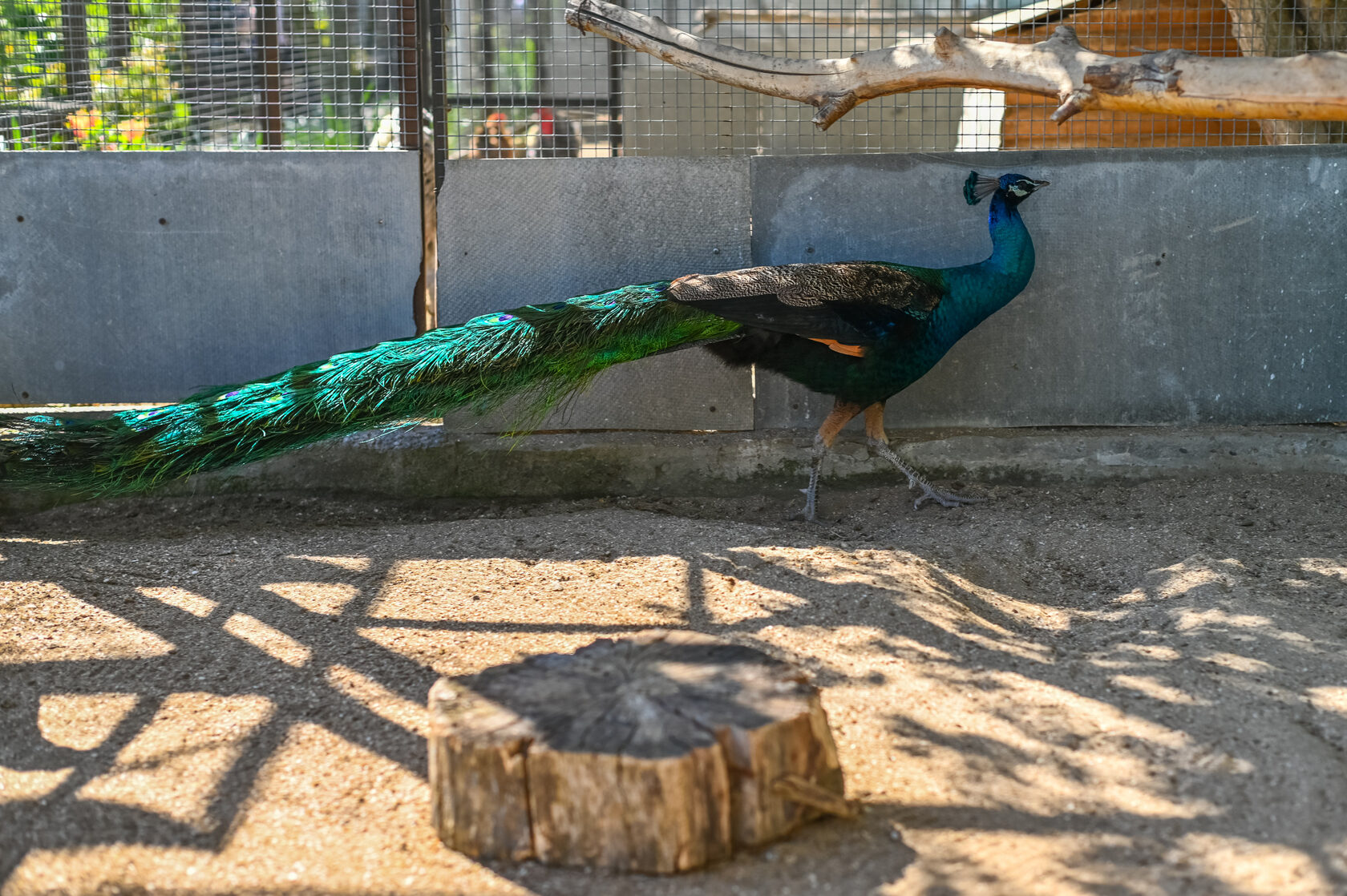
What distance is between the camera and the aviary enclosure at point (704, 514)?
247 cm

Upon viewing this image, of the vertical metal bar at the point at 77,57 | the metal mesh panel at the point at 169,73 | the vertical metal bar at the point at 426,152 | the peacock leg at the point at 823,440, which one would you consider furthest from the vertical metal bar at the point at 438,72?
the peacock leg at the point at 823,440

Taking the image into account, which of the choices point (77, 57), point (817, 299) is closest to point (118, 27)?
point (77, 57)

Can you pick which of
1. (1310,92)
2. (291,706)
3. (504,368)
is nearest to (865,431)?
(504,368)

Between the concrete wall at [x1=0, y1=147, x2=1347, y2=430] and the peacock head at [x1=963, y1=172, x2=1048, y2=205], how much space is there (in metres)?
0.37

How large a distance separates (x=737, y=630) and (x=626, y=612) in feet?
1.39

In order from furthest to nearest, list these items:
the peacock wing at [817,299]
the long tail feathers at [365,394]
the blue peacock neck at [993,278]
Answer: the blue peacock neck at [993,278]
the peacock wing at [817,299]
the long tail feathers at [365,394]

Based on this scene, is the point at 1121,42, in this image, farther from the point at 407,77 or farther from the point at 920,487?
the point at 407,77

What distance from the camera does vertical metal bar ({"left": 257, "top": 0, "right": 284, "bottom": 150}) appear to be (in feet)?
19.6

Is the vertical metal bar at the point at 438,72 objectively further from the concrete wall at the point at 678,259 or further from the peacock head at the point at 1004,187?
the peacock head at the point at 1004,187

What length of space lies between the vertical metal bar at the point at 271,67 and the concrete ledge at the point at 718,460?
1938 mm

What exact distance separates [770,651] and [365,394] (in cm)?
213

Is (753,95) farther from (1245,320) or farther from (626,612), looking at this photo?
(626,612)

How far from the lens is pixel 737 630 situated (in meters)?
3.57

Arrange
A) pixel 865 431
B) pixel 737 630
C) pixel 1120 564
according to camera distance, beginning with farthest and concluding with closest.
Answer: pixel 865 431, pixel 1120 564, pixel 737 630
